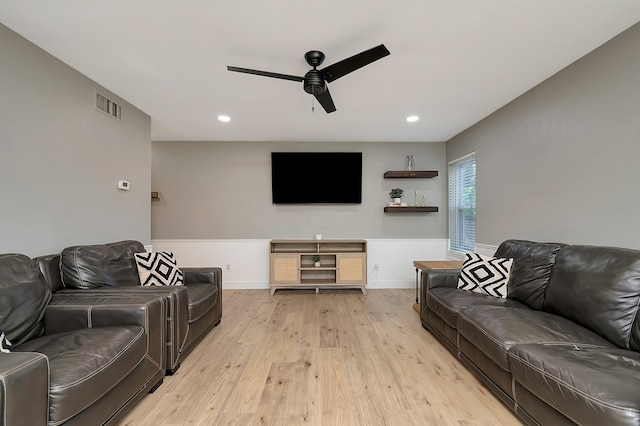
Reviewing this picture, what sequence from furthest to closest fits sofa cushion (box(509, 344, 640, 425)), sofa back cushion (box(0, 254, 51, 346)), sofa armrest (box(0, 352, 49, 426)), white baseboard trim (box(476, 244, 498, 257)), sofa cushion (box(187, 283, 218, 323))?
white baseboard trim (box(476, 244, 498, 257))
sofa cushion (box(187, 283, 218, 323))
sofa back cushion (box(0, 254, 51, 346))
sofa cushion (box(509, 344, 640, 425))
sofa armrest (box(0, 352, 49, 426))

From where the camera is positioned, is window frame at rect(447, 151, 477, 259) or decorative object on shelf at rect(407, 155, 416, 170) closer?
window frame at rect(447, 151, 477, 259)

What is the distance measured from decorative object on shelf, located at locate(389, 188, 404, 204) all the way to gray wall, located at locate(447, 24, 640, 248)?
4.58ft

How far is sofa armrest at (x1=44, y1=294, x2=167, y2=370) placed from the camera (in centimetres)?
163

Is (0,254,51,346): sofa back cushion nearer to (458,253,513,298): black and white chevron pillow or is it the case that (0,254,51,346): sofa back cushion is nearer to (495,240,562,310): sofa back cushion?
(458,253,513,298): black and white chevron pillow

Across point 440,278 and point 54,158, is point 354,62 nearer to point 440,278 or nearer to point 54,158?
point 440,278

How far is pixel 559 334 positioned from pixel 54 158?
389cm

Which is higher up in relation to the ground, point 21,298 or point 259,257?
point 21,298

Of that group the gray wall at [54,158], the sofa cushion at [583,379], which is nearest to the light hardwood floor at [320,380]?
the sofa cushion at [583,379]

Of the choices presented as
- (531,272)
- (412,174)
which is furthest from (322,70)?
(412,174)

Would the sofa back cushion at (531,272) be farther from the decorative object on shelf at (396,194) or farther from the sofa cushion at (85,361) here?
the sofa cushion at (85,361)

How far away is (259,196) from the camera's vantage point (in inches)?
176

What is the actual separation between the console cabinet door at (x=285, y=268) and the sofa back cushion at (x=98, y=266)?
1974 millimetres

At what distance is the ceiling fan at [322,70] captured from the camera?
1716mm

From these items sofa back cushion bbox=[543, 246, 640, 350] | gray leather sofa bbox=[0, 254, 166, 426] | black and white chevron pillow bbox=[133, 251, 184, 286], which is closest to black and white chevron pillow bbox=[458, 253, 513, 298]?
sofa back cushion bbox=[543, 246, 640, 350]
